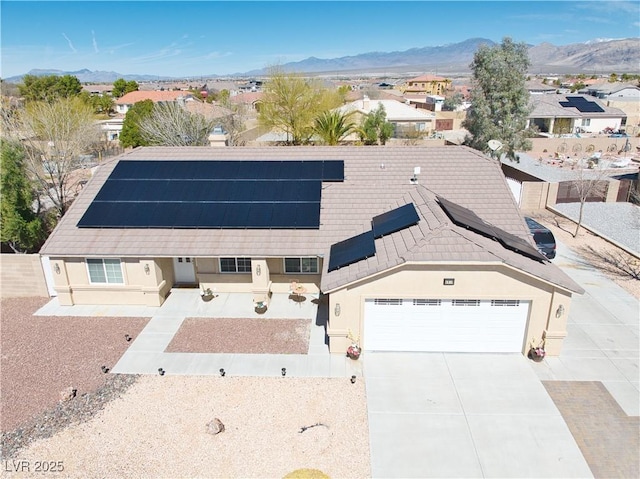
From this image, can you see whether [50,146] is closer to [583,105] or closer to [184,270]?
[184,270]

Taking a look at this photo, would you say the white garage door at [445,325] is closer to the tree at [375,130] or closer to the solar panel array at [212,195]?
the solar panel array at [212,195]

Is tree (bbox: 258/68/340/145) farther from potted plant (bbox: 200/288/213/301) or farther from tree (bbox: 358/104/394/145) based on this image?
potted plant (bbox: 200/288/213/301)

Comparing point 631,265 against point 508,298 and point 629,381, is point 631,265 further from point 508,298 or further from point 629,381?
point 508,298

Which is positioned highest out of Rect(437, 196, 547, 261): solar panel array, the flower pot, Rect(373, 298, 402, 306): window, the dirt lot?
Rect(437, 196, 547, 261): solar panel array

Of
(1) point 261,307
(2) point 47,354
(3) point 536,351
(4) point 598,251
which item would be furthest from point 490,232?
(2) point 47,354

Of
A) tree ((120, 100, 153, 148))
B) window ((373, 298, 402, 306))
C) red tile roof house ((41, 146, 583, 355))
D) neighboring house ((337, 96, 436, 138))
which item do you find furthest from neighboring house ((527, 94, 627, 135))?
window ((373, 298, 402, 306))
